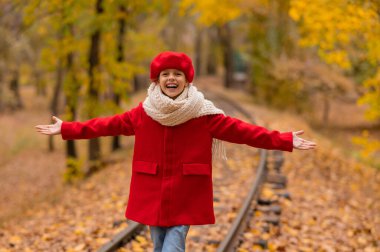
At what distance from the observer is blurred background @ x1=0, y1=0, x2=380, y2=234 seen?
920cm

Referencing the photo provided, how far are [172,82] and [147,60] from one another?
16.2 metres

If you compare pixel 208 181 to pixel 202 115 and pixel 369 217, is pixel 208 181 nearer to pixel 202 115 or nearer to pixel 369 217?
pixel 202 115

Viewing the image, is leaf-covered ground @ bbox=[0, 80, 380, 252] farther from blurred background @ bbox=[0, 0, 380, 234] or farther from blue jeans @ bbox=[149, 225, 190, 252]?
blue jeans @ bbox=[149, 225, 190, 252]

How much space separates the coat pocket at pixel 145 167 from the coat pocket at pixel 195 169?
22 centimetres

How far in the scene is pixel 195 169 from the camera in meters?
3.68

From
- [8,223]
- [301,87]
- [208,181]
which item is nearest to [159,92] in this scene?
[208,181]

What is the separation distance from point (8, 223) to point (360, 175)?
7.73m

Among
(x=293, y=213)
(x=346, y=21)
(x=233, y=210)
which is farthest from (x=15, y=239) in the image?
(x=346, y=21)

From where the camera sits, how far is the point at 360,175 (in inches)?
454

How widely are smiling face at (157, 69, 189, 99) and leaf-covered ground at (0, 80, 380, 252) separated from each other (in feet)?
8.69

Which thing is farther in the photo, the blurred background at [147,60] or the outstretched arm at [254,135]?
the blurred background at [147,60]

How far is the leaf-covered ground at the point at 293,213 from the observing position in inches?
237

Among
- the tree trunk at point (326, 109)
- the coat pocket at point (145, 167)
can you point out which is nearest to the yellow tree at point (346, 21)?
the coat pocket at point (145, 167)

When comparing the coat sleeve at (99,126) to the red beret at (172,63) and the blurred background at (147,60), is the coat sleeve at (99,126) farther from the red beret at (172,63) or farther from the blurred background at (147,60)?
the blurred background at (147,60)
